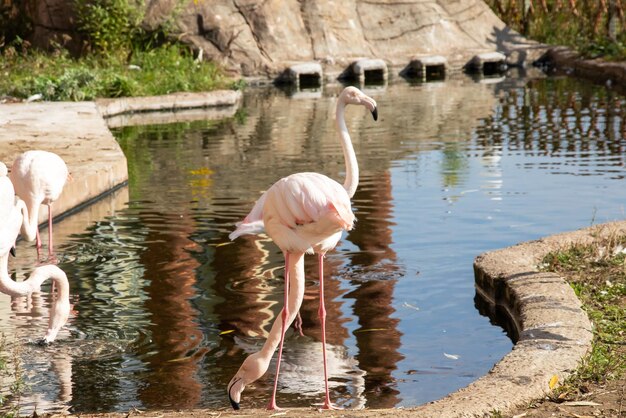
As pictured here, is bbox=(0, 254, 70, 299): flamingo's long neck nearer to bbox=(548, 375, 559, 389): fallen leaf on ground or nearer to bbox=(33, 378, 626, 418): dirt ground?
bbox=(33, 378, 626, 418): dirt ground

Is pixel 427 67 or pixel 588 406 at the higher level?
pixel 427 67

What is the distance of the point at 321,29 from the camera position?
2467 cm

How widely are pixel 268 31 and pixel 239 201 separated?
46.9 ft

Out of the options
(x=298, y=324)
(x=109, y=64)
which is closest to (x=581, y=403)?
(x=298, y=324)

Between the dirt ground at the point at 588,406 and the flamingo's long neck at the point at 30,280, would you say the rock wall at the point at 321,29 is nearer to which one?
the flamingo's long neck at the point at 30,280

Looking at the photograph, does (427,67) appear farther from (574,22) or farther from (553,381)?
(553,381)

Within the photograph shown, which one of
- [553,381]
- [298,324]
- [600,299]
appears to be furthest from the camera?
[298,324]

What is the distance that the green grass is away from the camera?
17078 millimetres

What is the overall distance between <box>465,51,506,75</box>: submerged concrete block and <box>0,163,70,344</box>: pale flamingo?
66.5ft

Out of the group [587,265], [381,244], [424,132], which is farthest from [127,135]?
[587,265]

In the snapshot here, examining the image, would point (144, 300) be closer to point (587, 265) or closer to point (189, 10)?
point (587, 265)

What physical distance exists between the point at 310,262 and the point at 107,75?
11.8 m

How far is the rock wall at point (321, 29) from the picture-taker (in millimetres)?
23109

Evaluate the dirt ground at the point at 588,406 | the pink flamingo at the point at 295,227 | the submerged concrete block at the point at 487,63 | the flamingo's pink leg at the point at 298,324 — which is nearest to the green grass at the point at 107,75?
the submerged concrete block at the point at 487,63
